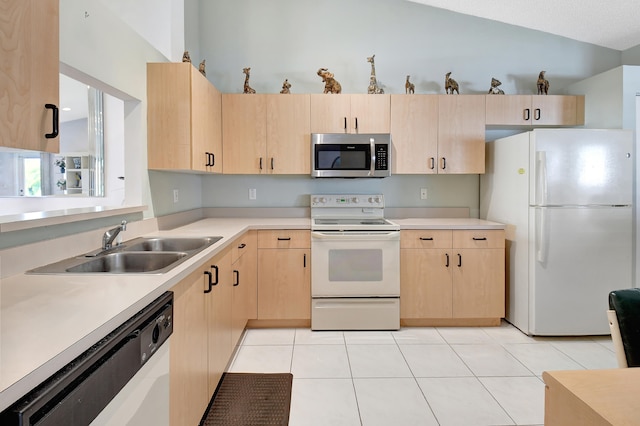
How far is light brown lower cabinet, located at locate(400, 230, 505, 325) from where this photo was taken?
3.23m

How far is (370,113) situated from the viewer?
11.3 feet

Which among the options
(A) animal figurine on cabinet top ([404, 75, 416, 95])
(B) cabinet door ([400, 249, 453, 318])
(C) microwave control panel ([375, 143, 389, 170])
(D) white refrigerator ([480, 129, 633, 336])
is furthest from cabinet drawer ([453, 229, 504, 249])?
(A) animal figurine on cabinet top ([404, 75, 416, 95])

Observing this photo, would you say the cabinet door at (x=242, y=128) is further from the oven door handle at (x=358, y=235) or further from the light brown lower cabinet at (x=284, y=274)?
the oven door handle at (x=358, y=235)

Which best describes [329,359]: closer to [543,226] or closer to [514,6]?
[543,226]

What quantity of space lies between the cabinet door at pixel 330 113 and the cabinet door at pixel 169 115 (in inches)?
47.2

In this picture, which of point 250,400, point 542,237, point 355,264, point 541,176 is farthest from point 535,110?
point 250,400

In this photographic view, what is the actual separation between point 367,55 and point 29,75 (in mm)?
3262

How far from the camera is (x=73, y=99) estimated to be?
3.64m

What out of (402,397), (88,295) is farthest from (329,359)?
(88,295)

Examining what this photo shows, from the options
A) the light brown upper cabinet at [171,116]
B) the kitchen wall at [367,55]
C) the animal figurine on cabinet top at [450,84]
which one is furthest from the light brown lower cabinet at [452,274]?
the light brown upper cabinet at [171,116]

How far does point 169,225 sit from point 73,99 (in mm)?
1867

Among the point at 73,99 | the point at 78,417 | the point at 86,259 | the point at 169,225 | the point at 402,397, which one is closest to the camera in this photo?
the point at 78,417

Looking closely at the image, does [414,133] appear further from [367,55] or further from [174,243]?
[174,243]

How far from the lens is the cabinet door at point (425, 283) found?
3234mm
